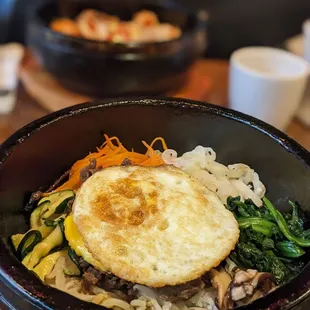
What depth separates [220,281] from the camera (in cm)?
90

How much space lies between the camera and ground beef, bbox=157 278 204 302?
2.95ft

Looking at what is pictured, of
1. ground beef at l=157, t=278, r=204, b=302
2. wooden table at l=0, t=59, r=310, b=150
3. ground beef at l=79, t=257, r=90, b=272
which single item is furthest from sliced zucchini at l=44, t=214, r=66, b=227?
wooden table at l=0, t=59, r=310, b=150

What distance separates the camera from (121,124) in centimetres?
119

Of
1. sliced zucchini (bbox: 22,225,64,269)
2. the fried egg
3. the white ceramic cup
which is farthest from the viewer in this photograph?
the white ceramic cup

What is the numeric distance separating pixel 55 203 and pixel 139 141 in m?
0.27

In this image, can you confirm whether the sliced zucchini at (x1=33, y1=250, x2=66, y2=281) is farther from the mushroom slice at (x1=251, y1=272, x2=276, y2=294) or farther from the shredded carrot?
the mushroom slice at (x1=251, y1=272, x2=276, y2=294)

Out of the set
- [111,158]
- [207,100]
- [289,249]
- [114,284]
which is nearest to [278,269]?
[289,249]

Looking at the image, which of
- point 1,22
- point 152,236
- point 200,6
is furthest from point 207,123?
point 200,6

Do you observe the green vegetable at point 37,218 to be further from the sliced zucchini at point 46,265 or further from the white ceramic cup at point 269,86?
the white ceramic cup at point 269,86

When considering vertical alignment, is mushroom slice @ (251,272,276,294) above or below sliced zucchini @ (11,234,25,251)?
above

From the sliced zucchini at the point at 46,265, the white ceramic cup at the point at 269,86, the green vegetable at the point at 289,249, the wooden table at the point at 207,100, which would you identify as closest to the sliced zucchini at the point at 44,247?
the sliced zucchini at the point at 46,265

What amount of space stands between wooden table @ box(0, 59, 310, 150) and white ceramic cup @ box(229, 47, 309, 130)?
0.08m

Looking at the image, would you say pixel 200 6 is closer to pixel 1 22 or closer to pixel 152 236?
pixel 1 22

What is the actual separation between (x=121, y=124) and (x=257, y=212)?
346 millimetres
